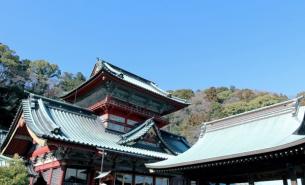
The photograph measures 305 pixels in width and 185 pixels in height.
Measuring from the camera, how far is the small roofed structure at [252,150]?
9805 millimetres

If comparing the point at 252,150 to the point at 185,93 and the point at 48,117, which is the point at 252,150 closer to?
the point at 48,117

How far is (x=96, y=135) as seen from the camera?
17859mm

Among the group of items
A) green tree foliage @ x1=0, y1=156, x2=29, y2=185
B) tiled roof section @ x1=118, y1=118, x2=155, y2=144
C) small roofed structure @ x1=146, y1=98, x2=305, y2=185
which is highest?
tiled roof section @ x1=118, y1=118, x2=155, y2=144

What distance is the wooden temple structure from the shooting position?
49.4ft

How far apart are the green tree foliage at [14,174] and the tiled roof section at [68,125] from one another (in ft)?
4.90

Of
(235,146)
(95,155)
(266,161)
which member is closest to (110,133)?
(95,155)

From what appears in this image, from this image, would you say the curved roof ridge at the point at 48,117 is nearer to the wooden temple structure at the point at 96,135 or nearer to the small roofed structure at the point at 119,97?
the wooden temple structure at the point at 96,135

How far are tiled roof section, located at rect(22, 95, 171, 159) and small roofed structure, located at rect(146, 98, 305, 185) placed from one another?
11.4ft

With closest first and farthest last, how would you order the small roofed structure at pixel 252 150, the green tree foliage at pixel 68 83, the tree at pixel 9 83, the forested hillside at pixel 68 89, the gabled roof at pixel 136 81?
1. the small roofed structure at pixel 252 150
2. the gabled roof at pixel 136 81
3. the tree at pixel 9 83
4. the forested hillside at pixel 68 89
5. the green tree foliage at pixel 68 83

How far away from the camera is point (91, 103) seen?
2180 centimetres

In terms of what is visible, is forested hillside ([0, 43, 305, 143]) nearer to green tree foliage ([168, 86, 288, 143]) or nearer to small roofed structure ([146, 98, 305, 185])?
green tree foliage ([168, 86, 288, 143])

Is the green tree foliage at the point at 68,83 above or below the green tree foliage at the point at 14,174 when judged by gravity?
above

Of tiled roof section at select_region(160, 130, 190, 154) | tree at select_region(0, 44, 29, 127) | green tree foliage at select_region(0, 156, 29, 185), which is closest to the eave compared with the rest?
tiled roof section at select_region(160, 130, 190, 154)

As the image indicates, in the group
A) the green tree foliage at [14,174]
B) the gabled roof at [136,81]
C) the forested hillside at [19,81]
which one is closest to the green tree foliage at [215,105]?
the forested hillside at [19,81]
